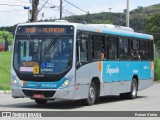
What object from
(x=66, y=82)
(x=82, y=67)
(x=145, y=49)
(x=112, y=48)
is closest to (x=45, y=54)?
(x=66, y=82)

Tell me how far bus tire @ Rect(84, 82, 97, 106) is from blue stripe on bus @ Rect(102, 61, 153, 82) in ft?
3.09

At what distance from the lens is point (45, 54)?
1750 centimetres

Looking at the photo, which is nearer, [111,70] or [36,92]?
[36,92]

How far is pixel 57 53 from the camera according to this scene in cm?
1741

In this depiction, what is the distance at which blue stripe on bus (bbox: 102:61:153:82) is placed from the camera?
20237 mm

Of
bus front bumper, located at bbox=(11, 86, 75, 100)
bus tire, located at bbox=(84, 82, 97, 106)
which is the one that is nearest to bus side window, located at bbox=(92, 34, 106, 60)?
bus tire, located at bbox=(84, 82, 97, 106)

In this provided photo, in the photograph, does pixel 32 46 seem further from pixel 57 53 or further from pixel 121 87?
pixel 121 87

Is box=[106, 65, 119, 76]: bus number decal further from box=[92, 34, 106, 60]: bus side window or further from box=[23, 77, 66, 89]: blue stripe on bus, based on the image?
box=[23, 77, 66, 89]: blue stripe on bus

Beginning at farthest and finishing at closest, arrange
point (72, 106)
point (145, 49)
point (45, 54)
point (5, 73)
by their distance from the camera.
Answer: point (5, 73) < point (145, 49) < point (72, 106) < point (45, 54)

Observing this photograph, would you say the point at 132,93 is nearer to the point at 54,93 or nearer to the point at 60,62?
the point at 60,62

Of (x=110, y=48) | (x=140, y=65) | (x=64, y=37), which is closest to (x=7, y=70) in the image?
(x=140, y=65)

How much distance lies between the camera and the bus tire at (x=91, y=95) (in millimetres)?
18492

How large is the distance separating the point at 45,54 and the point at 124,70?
227 inches

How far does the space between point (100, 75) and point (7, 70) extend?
61.1 ft
